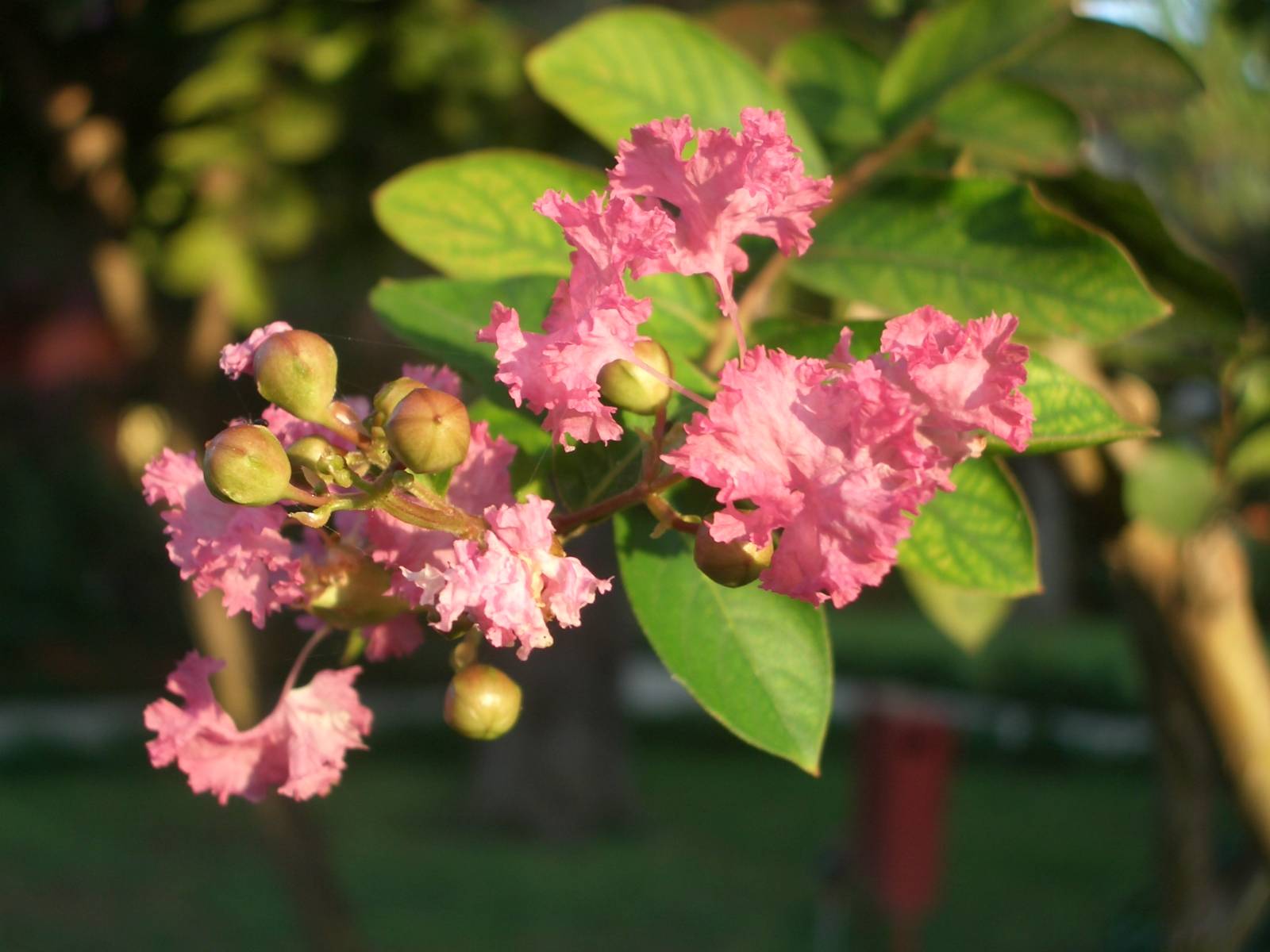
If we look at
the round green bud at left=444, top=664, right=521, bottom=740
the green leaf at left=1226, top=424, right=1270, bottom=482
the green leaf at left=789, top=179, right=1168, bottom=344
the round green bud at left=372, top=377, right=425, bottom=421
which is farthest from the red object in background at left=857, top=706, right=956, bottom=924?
the round green bud at left=372, top=377, right=425, bottom=421

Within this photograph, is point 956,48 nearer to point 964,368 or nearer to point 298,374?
point 964,368

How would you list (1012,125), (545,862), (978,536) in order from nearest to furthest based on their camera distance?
(978,536) → (1012,125) → (545,862)

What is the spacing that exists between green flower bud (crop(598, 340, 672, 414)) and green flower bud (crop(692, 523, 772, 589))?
0.06 metres

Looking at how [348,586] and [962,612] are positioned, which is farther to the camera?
[962,612]

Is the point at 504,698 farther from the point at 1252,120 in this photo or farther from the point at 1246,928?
the point at 1252,120

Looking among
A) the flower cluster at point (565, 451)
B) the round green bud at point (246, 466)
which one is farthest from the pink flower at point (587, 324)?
the round green bud at point (246, 466)

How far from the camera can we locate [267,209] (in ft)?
8.58

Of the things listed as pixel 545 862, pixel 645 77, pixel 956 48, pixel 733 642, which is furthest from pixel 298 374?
pixel 545 862

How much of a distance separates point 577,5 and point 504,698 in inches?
150

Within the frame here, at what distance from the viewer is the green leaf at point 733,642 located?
75 cm

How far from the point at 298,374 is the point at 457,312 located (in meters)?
0.19

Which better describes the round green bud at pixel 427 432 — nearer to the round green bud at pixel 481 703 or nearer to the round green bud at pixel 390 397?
the round green bud at pixel 390 397

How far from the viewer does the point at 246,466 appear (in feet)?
2.04

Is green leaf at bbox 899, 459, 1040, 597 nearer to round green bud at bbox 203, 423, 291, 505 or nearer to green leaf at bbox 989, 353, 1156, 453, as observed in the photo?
green leaf at bbox 989, 353, 1156, 453
